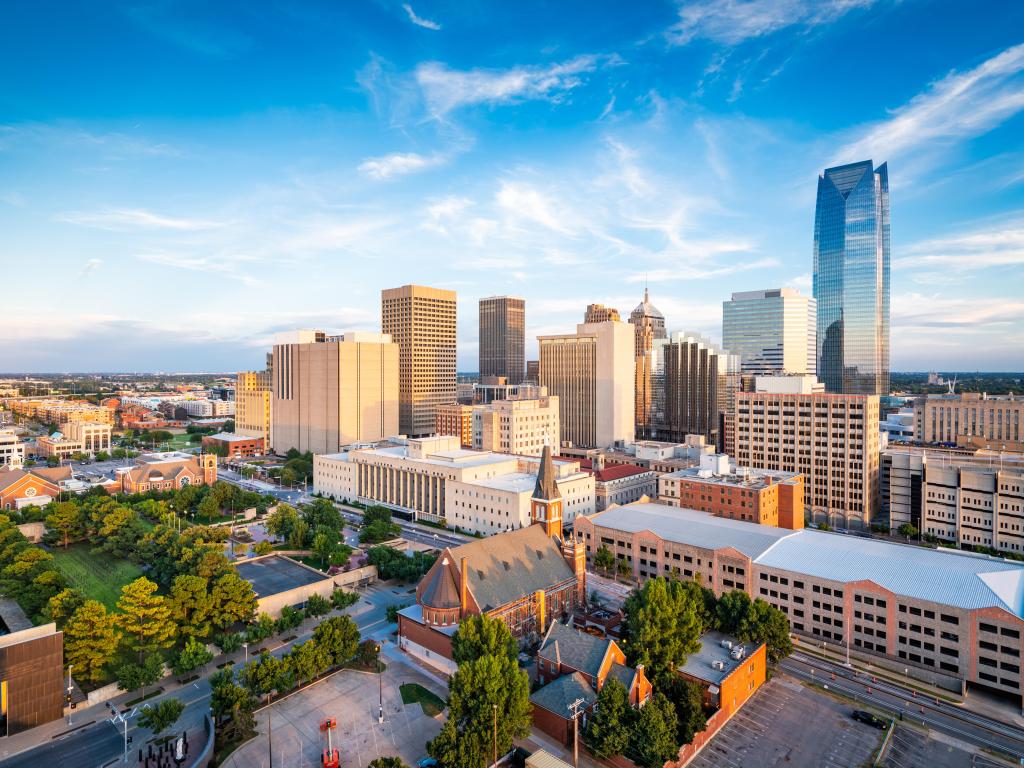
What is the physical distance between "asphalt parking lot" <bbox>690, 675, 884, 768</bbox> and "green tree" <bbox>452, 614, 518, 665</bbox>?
18240mm

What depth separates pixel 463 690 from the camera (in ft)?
154

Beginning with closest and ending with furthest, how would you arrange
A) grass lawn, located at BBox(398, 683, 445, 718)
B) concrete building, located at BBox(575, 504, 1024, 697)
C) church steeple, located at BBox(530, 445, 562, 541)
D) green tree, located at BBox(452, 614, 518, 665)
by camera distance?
green tree, located at BBox(452, 614, 518, 665) → grass lawn, located at BBox(398, 683, 445, 718) → concrete building, located at BBox(575, 504, 1024, 697) → church steeple, located at BBox(530, 445, 562, 541)

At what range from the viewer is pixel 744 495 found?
98.2 metres

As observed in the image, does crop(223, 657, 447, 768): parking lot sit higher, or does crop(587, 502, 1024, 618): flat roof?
crop(587, 502, 1024, 618): flat roof

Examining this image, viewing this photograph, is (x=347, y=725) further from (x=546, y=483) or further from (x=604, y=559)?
(x=604, y=559)

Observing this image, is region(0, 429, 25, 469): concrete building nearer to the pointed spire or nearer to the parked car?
the pointed spire

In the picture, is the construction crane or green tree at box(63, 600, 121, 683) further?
green tree at box(63, 600, 121, 683)

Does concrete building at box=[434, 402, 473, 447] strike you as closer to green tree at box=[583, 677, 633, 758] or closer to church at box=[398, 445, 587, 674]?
church at box=[398, 445, 587, 674]

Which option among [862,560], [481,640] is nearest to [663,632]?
[481,640]

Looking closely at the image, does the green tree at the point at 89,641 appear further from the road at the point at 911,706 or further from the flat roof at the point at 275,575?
the road at the point at 911,706

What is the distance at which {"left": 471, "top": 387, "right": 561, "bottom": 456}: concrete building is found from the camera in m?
156

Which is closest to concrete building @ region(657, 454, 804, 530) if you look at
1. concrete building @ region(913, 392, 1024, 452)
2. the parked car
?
the parked car

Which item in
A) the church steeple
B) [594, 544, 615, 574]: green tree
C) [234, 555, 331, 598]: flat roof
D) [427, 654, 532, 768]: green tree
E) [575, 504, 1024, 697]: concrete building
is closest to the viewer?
[427, 654, 532, 768]: green tree

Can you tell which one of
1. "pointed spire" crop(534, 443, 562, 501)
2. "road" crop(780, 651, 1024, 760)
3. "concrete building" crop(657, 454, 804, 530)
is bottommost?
"road" crop(780, 651, 1024, 760)
